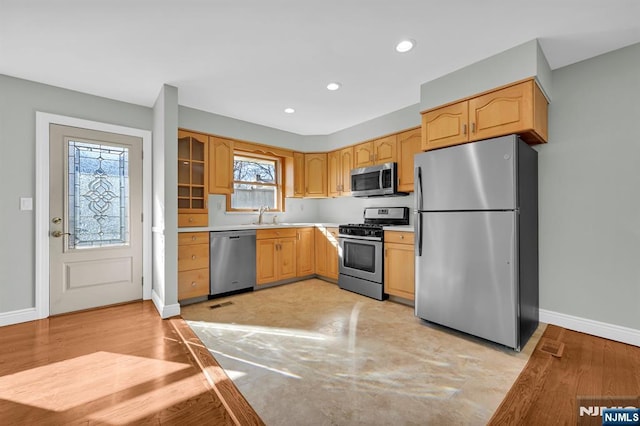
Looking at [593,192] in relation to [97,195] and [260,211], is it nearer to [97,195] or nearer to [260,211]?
[260,211]

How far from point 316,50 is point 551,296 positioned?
10.5 feet

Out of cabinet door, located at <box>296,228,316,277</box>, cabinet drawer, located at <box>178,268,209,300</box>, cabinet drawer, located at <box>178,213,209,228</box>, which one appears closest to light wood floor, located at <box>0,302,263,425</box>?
cabinet drawer, located at <box>178,268,209,300</box>

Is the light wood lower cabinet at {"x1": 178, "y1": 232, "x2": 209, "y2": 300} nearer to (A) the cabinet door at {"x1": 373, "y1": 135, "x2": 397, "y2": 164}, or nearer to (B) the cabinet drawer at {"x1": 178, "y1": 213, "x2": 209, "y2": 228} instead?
(B) the cabinet drawer at {"x1": 178, "y1": 213, "x2": 209, "y2": 228}

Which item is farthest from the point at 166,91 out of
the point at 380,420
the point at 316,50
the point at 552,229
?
the point at 552,229

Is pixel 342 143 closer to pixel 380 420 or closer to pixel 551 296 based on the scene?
pixel 551 296

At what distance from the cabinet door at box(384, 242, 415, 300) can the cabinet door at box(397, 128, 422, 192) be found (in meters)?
0.84

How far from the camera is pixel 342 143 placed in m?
4.64

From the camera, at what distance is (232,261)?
3.75m

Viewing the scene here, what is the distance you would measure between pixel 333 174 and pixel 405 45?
267 cm

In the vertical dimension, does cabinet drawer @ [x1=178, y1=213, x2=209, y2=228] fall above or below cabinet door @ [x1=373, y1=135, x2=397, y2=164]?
below

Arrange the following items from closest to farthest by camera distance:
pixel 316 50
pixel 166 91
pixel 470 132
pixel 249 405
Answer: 1. pixel 249 405
2. pixel 316 50
3. pixel 470 132
4. pixel 166 91

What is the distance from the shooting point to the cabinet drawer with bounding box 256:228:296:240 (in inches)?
159

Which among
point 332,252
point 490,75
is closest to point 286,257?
point 332,252

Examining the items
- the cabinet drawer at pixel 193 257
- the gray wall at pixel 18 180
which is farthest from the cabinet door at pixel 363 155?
the gray wall at pixel 18 180
